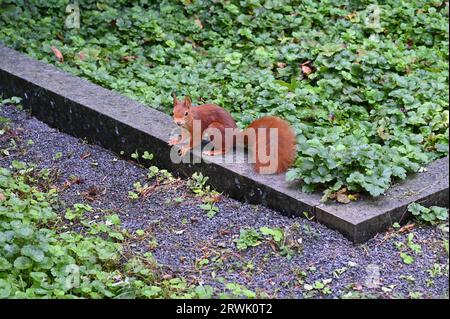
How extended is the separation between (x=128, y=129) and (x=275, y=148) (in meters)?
1.14

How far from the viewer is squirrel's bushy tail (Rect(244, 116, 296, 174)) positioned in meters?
5.21

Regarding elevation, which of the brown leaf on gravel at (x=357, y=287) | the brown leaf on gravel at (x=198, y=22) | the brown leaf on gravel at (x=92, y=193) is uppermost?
the brown leaf on gravel at (x=198, y=22)

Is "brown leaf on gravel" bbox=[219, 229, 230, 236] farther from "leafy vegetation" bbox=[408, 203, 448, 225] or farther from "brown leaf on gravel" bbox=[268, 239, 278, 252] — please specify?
"leafy vegetation" bbox=[408, 203, 448, 225]

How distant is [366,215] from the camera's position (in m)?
4.74

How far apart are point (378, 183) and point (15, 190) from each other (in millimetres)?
2108

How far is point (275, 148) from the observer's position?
5.23 m

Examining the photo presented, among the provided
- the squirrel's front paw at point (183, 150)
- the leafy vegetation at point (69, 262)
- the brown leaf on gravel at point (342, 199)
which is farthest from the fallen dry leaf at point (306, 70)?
the leafy vegetation at point (69, 262)

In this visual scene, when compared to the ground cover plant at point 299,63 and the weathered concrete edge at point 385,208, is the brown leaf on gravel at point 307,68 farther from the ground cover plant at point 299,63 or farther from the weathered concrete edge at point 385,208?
the weathered concrete edge at point 385,208

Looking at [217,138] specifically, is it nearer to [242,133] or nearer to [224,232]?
[242,133]

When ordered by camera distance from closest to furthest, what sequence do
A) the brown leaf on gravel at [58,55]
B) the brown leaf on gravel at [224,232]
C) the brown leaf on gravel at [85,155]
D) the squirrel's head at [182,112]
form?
the brown leaf on gravel at [224,232] < the squirrel's head at [182,112] < the brown leaf on gravel at [85,155] < the brown leaf on gravel at [58,55]

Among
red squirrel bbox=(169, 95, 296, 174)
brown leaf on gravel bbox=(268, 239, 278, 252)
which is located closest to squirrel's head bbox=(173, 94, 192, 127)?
red squirrel bbox=(169, 95, 296, 174)

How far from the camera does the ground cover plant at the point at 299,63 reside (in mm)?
5352

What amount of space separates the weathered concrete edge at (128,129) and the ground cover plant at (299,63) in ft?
0.48

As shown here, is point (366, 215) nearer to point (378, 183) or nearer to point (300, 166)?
point (378, 183)
